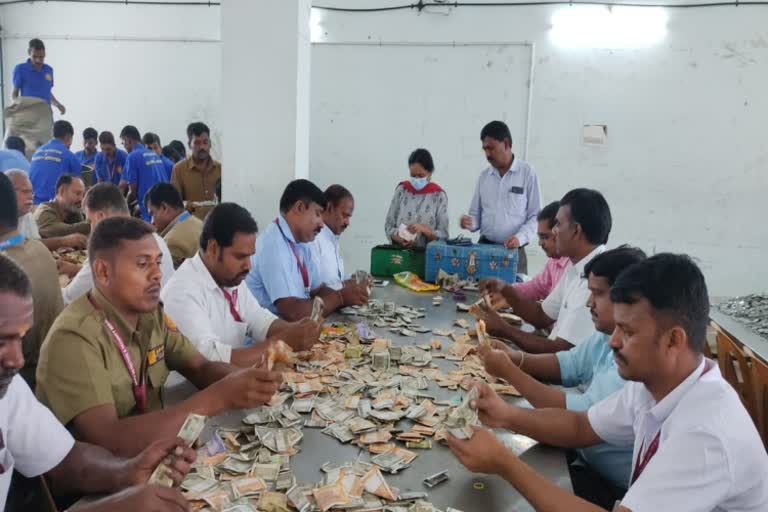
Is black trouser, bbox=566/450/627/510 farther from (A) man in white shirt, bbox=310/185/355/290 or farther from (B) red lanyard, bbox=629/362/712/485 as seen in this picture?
(A) man in white shirt, bbox=310/185/355/290

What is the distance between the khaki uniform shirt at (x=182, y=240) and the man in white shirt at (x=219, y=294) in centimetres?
158

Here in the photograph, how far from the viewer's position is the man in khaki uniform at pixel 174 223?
13.8ft

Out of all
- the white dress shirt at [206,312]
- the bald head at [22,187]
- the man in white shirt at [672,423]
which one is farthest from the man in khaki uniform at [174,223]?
the man in white shirt at [672,423]

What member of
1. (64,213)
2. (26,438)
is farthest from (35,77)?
(26,438)

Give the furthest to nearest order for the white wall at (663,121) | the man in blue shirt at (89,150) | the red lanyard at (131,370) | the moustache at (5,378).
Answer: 1. the man in blue shirt at (89,150)
2. the white wall at (663,121)
3. the red lanyard at (131,370)
4. the moustache at (5,378)

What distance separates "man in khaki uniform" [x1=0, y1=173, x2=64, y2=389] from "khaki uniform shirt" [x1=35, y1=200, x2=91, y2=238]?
274 centimetres

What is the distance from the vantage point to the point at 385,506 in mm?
1518

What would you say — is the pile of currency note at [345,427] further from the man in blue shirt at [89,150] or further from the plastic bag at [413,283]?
the man in blue shirt at [89,150]

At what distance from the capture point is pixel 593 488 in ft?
7.06

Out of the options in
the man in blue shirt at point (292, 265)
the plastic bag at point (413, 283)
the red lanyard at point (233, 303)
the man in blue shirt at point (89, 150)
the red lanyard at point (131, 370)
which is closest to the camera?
the red lanyard at point (131, 370)

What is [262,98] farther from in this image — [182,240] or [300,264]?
[300,264]

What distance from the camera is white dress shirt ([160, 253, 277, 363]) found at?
247 centimetres

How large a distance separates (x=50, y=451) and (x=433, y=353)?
1660 millimetres

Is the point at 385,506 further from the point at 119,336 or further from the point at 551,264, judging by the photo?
the point at 551,264
